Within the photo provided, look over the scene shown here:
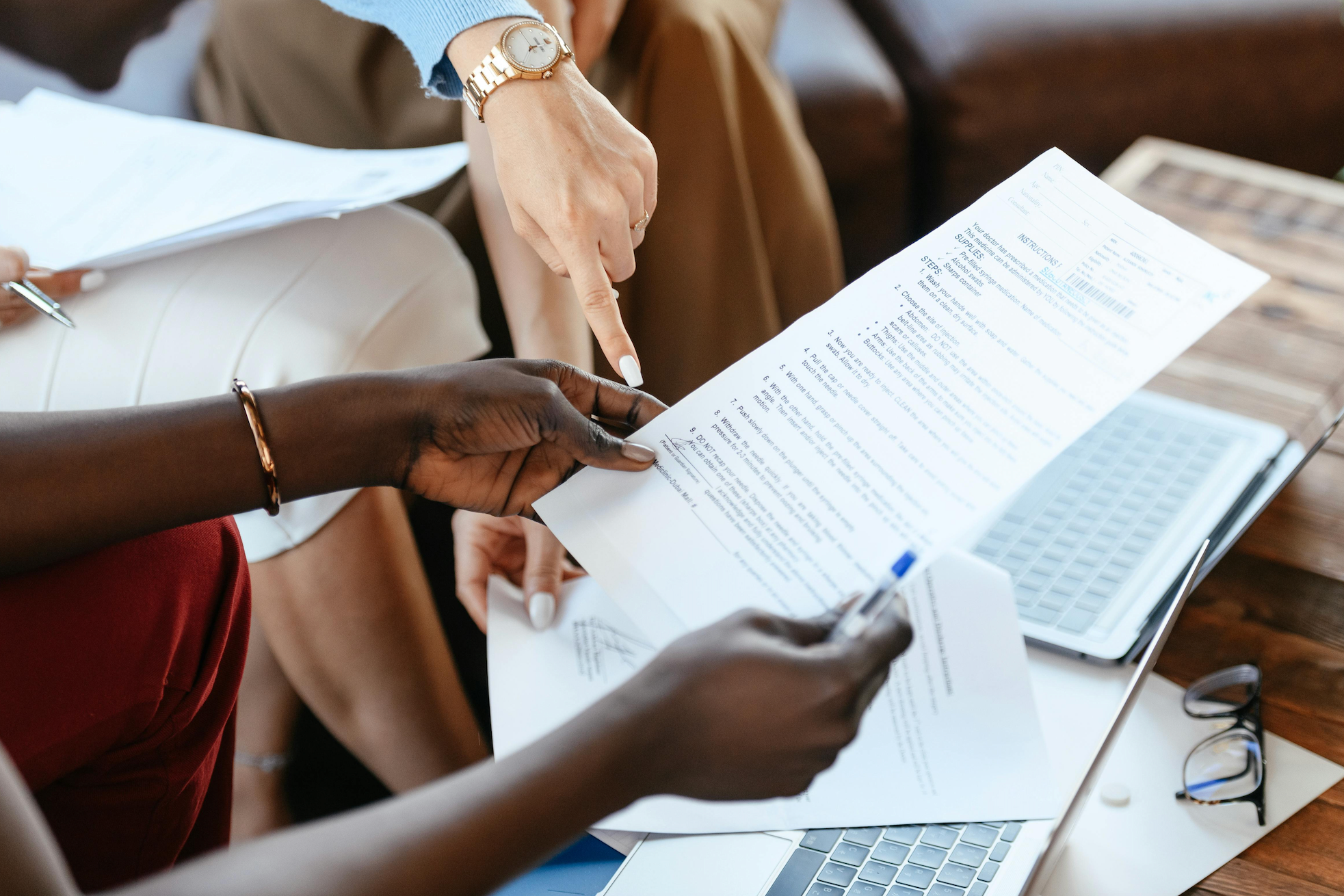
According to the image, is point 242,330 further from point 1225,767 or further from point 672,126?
point 1225,767

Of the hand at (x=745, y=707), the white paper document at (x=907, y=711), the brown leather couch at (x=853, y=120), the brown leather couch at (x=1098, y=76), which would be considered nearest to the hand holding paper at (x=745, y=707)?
the hand at (x=745, y=707)

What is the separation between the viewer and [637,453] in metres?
0.59

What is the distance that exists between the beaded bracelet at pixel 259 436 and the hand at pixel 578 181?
0.69 ft

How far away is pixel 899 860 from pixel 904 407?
25cm

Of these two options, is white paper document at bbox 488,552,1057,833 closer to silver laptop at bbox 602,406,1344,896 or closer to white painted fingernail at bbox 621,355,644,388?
silver laptop at bbox 602,406,1344,896

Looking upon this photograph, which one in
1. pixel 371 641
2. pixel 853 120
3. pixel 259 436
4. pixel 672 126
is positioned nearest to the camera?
pixel 259 436

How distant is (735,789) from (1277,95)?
1572mm

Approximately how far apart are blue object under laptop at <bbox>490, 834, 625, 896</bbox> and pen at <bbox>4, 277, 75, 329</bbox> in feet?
1.71

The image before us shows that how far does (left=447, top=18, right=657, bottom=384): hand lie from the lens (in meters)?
0.68

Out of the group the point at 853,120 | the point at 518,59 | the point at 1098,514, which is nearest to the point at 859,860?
the point at 1098,514

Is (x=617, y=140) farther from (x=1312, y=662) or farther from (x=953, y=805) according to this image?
(x=1312, y=662)

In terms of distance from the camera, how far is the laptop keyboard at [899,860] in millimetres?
569

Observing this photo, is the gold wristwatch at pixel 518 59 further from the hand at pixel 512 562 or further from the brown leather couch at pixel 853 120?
the brown leather couch at pixel 853 120

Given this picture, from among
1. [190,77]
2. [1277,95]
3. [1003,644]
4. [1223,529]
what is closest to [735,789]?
[1003,644]
